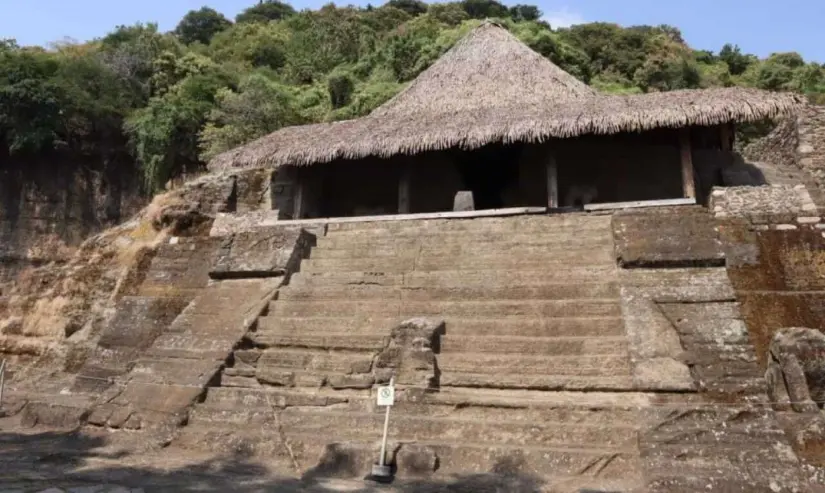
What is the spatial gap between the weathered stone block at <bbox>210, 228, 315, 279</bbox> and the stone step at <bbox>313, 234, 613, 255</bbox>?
40cm

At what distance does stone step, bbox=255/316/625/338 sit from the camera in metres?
5.30

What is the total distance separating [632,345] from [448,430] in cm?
162

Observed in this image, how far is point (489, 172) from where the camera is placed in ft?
36.6

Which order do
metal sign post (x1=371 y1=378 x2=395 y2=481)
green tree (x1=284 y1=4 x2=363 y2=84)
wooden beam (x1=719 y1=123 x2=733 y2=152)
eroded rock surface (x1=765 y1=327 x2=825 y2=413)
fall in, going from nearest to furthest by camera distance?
metal sign post (x1=371 y1=378 x2=395 y2=481)
eroded rock surface (x1=765 y1=327 x2=825 y2=413)
wooden beam (x1=719 y1=123 x2=733 y2=152)
green tree (x1=284 y1=4 x2=363 y2=84)

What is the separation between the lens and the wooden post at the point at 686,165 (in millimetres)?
8539

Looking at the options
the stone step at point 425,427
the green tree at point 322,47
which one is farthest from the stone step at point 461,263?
the green tree at point 322,47

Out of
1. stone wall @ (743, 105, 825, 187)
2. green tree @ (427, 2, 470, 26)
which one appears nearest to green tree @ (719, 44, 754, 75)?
green tree @ (427, 2, 470, 26)

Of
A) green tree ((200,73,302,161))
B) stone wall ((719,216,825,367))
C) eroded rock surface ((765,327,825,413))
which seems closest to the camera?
eroded rock surface ((765,327,825,413))

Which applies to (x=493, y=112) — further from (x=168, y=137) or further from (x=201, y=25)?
(x=201, y=25)

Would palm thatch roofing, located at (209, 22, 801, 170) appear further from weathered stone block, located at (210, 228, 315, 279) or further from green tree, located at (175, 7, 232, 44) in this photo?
green tree, located at (175, 7, 232, 44)

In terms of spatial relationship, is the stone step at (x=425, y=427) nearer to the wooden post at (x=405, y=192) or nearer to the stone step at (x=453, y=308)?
the stone step at (x=453, y=308)

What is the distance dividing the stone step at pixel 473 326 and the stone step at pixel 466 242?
1.52m

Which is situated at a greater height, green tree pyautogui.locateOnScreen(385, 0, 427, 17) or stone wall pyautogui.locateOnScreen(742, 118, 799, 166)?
green tree pyautogui.locateOnScreen(385, 0, 427, 17)

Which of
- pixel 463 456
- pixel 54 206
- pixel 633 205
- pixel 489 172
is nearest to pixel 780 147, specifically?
pixel 489 172
